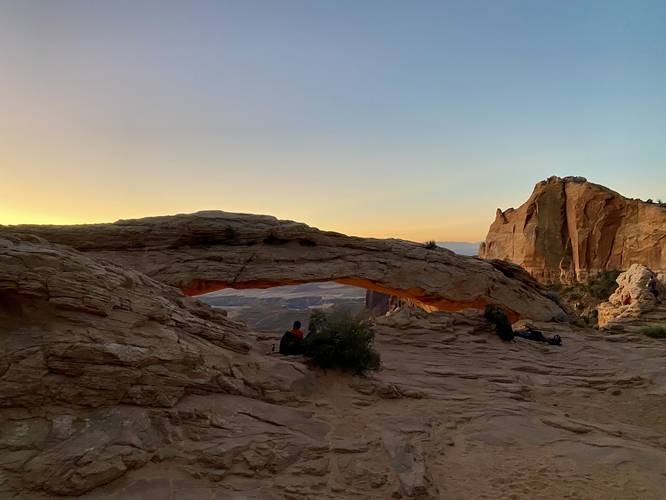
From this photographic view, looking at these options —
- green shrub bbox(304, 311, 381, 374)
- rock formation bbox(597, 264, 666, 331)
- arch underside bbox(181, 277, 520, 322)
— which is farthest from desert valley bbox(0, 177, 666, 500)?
rock formation bbox(597, 264, 666, 331)

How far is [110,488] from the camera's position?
5.67 metres

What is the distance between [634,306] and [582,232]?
24495mm

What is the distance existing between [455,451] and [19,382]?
286 inches

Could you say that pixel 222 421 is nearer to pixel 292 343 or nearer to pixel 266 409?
pixel 266 409

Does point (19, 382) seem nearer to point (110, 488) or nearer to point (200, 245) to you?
point (110, 488)

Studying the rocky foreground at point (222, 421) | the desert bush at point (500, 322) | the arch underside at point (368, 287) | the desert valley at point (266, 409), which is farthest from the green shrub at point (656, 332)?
the rocky foreground at point (222, 421)

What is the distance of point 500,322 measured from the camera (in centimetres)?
1806

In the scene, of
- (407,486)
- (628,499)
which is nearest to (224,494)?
(407,486)

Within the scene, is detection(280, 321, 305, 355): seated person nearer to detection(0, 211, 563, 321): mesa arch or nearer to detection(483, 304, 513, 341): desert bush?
detection(483, 304, 513, 341): desert bush

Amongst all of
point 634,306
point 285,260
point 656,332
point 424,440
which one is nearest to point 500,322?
point 656,332

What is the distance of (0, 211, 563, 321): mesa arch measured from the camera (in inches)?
880

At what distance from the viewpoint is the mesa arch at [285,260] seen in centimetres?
2234

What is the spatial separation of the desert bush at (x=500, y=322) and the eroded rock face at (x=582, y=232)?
35.2 meters

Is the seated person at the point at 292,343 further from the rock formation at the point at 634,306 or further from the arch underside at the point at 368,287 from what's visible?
the rock formation at the point at 634,306
